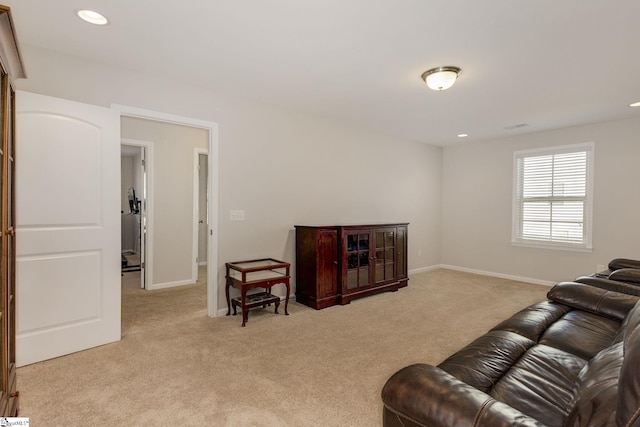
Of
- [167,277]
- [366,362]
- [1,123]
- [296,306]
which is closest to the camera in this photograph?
[1,123]

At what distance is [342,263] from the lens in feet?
13.0

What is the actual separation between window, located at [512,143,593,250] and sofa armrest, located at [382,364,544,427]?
16.6ft

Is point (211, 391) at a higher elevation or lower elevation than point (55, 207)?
A: lower

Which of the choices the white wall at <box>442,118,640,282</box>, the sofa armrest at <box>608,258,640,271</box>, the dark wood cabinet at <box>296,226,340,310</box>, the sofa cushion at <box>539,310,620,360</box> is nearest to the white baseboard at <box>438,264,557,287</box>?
the white wall at <box>442,118,640,282</box>

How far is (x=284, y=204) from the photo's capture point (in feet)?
13.3

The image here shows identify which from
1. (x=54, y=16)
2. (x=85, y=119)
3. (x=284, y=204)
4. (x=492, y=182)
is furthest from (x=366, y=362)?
(x=492, y=182)

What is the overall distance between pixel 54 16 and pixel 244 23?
1.27m

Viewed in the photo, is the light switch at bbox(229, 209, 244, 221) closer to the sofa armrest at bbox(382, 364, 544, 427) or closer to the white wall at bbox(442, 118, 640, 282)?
the sofa armrest at bbox(382, 364, 544, 427)

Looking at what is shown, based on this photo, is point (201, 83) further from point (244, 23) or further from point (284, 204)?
point (284, 204)

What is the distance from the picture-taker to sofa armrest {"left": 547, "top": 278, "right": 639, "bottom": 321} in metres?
1.97

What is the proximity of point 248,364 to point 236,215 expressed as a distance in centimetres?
171

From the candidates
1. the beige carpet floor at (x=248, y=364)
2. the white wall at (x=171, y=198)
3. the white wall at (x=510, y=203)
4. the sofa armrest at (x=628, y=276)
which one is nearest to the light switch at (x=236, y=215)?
the beige carpet floor at (x=248, y=364)

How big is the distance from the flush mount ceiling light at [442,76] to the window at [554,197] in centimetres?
321

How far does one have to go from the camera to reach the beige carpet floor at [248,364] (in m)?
1.85
